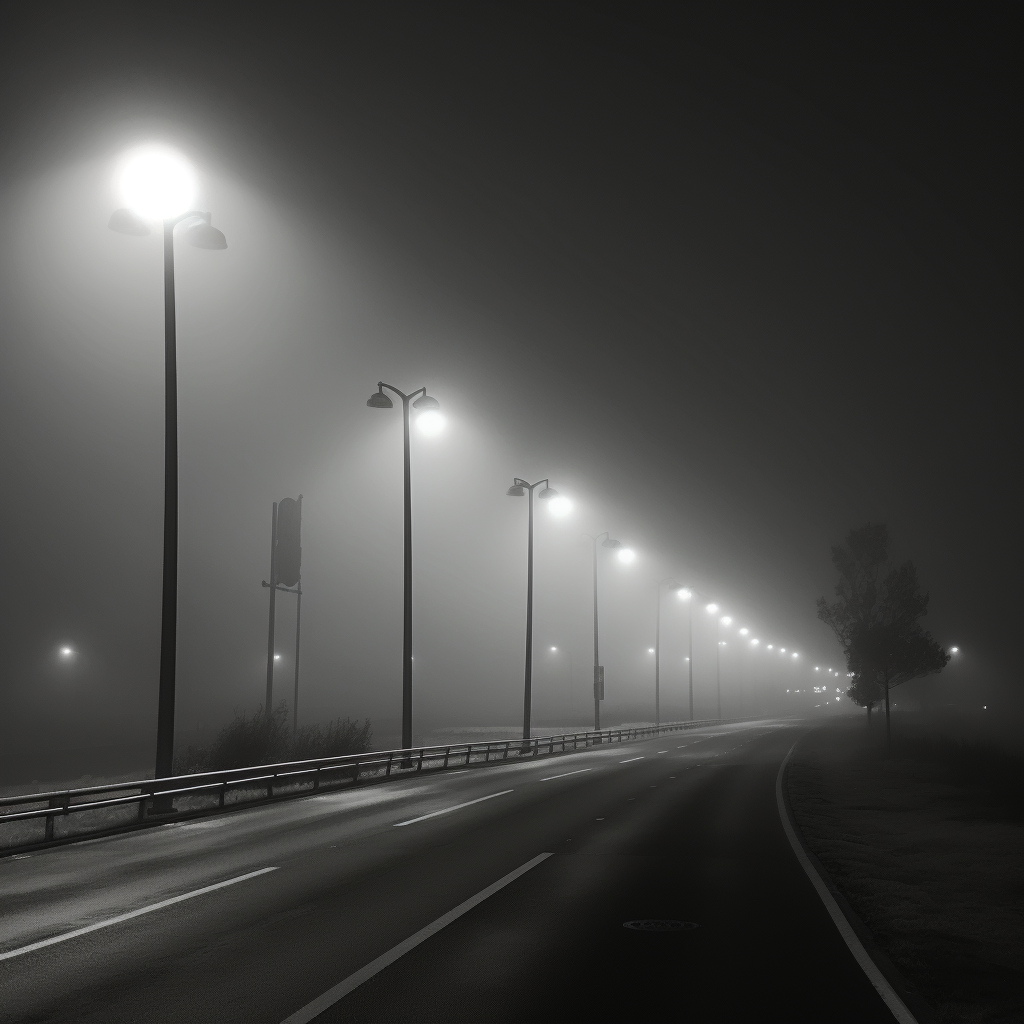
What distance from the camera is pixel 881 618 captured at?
40375 mm

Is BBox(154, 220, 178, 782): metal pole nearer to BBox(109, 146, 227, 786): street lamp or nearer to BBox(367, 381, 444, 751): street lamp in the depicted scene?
BBox(109, 146, 227, 786): street lamp

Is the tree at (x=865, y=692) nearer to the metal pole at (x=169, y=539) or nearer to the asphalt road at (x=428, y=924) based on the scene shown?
the asphalt road at (x=428, y=924)

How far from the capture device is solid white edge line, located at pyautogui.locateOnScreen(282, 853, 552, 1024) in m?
5.84

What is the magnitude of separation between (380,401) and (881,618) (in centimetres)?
2483

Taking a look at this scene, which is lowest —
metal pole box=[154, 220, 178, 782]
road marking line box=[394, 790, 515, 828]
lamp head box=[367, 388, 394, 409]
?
road marking line box=[394, 790, 515, 828]

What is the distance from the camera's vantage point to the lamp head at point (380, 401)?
2758cm

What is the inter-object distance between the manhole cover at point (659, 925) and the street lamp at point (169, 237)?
1156 cm

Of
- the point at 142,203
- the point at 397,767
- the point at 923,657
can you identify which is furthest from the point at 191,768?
the point at 923,657

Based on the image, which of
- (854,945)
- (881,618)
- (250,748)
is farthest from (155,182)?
(881,618)

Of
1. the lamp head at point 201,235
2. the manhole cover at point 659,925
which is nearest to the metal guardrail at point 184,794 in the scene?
the manhole cover at point 659,925

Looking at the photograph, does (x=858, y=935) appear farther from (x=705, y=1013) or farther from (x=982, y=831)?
(x=982, y=831)

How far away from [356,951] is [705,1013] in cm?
282

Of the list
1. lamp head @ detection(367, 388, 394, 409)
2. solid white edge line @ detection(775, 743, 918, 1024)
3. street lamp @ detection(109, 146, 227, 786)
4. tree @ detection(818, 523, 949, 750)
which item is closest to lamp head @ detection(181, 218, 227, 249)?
street lamp @ detection(109, 146, 227, 786)

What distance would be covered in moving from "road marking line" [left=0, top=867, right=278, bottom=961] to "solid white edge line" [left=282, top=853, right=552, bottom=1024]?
2740 mm
